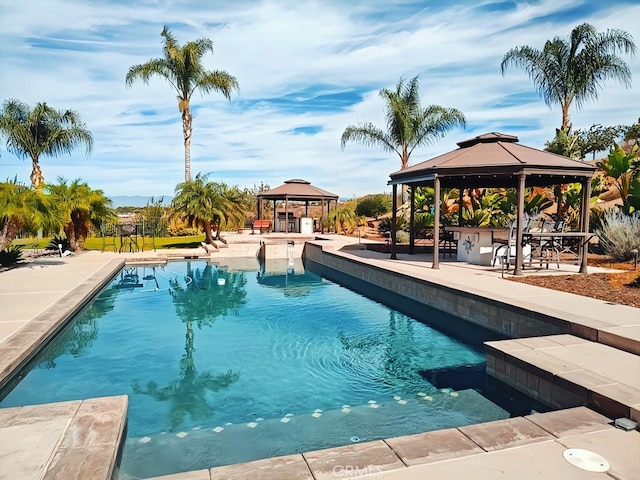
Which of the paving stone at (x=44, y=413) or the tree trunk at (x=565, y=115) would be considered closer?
the paving stone at (x=44, y=413)

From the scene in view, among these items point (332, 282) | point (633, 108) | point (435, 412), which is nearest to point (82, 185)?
point (332, 282)

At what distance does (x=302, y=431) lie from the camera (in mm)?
4449

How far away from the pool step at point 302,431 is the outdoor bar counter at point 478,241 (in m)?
7.62

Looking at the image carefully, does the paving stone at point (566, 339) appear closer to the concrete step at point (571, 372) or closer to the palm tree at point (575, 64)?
the concrete step at point (571, 372)

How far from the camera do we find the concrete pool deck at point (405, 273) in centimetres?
300

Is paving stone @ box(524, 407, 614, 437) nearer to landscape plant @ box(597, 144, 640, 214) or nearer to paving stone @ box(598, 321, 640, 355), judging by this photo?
paving stone @ box(598, 321, 640, 355)

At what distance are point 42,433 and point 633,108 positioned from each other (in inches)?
1212

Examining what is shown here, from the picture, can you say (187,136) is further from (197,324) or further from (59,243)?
(197,324)

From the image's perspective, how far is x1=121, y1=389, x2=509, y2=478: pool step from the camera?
3.95 metres

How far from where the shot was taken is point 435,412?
4.79 metres

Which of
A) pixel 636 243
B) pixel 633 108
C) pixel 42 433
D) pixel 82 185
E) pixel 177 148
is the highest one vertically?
pixel 633 108

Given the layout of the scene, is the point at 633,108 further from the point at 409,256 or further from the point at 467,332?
the point at 467,332

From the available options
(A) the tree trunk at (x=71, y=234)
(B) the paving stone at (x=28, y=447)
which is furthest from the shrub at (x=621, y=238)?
(A) the tree trunk at (x=71, y=234)

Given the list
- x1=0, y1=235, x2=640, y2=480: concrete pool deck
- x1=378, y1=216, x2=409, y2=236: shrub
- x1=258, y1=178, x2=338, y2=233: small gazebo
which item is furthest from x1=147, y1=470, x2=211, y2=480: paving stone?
x1=258, y1=178, x2=338, y2=233: small gazebo
